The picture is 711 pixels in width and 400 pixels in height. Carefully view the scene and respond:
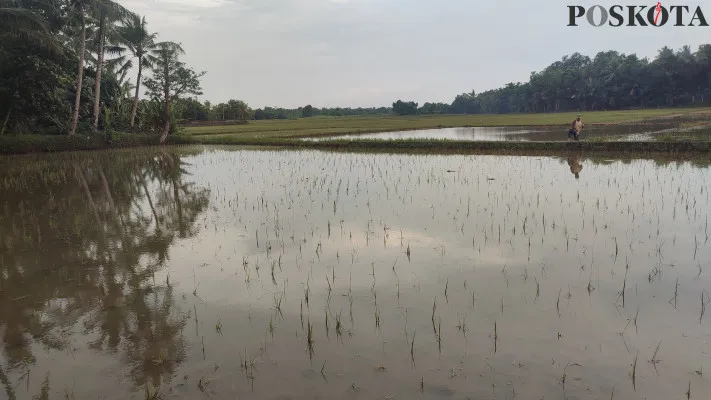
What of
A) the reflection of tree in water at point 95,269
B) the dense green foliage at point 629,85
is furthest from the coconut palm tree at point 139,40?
the dense green foliage at point 629,85

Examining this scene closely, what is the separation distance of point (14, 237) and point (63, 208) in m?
2.10

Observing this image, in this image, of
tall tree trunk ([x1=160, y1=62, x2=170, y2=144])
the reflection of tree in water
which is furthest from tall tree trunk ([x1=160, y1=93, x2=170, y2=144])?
the reflection of tree in water

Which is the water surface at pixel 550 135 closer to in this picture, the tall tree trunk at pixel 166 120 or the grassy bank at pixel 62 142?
the tall tree trunk at pixel 166 120

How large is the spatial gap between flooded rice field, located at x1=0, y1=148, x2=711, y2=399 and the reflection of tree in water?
0.02m

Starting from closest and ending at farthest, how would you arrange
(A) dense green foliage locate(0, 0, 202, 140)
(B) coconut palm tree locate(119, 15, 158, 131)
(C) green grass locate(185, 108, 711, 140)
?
(A) dense green foliage locate(0, 0, 202, 140) < (B) coconut palm tree locate(119, 15, 158, 131) < (C) green grass locate(185, 108, 711, 140)

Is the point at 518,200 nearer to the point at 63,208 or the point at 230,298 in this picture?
the point at 230,298

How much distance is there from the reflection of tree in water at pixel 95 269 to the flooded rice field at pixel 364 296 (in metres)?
0.02

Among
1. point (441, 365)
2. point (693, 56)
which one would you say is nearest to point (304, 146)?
point (441, 365)

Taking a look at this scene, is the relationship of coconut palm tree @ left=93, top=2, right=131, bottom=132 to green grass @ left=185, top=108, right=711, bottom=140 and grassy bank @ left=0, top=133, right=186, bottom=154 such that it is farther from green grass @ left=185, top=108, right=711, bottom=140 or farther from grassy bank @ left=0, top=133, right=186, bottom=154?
green grass @ left=185, top=108, right=711, bottom=140

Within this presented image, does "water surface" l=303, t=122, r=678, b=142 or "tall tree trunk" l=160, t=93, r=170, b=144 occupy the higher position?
"tall tree trunk" l=160, t=93, r=170, b=144

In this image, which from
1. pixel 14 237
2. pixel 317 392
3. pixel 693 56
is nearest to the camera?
pixel 317 392

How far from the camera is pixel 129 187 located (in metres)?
10.8

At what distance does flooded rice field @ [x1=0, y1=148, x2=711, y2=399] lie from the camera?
9.14 feet

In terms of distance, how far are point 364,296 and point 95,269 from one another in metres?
3.04
